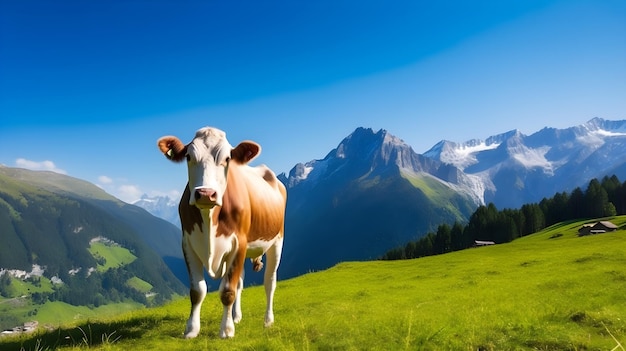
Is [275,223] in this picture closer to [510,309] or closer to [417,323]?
[417,323]

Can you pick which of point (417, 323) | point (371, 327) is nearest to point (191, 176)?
point (371, 327)

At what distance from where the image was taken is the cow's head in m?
7.02

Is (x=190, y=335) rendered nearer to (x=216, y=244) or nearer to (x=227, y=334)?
(x=227, y=334)

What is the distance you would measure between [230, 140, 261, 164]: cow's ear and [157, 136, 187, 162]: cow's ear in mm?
963

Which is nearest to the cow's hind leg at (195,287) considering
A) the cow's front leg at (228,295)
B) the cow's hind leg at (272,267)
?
the cow's front leg at (228,295)

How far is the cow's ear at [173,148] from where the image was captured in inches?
316

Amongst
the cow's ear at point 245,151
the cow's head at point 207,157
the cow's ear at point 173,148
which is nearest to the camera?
the cow's head at point 207,157

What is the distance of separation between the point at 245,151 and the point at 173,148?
1399 mm

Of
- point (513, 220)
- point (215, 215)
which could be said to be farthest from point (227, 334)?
point (513, 220)

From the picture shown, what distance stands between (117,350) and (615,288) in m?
16.6

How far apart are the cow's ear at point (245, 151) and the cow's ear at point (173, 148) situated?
963 mm

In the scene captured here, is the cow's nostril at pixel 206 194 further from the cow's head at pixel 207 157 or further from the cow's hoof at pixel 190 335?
the cow's hoof at pixel 190 335

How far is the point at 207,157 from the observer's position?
7.55 meters

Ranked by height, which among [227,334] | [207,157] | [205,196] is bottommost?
[227,334]
